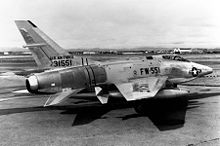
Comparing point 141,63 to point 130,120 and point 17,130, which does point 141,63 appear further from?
point 17,130

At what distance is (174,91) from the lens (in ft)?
41.5

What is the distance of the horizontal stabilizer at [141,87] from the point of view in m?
11.5

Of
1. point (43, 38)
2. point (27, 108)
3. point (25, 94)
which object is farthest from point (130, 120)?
point (25, 94)

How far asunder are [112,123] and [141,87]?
2.81 meters

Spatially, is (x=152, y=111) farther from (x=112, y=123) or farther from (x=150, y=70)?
(x=150, y=70)

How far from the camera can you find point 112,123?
10688mm

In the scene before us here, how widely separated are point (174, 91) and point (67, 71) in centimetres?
573

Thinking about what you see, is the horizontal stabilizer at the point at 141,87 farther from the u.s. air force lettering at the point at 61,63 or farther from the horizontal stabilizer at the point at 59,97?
the u.s. air force lettering at the point at 61,63

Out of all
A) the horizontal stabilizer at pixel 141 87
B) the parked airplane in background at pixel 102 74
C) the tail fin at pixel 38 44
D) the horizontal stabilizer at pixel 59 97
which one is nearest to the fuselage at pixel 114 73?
the parked airplane in background at pixel 102 74

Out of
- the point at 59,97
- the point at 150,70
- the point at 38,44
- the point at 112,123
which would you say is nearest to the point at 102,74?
the point at 150,70

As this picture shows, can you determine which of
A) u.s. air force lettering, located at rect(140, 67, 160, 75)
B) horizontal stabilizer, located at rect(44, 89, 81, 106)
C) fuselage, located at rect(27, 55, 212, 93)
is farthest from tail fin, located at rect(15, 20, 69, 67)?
u.s. air force lettering, located at rect(140, 67, 160, 75)

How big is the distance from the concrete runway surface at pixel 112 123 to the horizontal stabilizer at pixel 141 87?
102 centimetres

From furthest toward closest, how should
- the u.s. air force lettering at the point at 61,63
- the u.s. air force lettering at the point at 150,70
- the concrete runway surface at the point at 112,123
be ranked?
the u.s. air force lettering at the point at 61,63 → the u.s. air force lettering at the point at 150,70 → the concrete runway surface at the point at 112,123

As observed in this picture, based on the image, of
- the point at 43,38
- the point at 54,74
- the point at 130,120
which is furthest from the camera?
the point at 43,38
